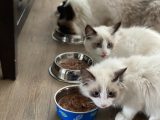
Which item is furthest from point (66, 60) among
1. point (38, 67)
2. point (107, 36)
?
point (107, 36)

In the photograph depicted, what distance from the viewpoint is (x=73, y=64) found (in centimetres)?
227

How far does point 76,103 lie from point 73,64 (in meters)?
0.46

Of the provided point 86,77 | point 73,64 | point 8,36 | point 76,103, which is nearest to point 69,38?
point 73,64

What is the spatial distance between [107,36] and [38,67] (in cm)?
54

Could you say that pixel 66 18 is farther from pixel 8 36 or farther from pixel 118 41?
pixel 8 36

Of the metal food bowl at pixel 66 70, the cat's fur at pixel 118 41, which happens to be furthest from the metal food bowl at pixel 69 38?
the cat's fur at pixel 118 41

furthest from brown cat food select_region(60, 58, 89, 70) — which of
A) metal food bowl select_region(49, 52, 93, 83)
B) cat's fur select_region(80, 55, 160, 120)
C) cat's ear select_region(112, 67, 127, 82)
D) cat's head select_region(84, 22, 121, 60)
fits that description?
cat's ear select_region(112, 67, 127, 82)

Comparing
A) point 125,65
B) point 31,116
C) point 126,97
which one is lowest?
point 31,116

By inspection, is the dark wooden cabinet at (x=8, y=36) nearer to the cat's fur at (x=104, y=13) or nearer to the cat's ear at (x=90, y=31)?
the cat's ear at (x=90, y=31)

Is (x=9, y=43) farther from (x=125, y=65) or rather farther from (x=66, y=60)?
(x=125, y=65)

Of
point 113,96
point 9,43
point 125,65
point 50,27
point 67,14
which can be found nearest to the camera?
point 113,96

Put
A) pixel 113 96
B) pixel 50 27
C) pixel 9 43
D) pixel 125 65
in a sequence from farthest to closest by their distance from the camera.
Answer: pixel 50 27 → pixel 9 43 → pixel 125 65 → pixel 113 96

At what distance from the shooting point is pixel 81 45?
265cm

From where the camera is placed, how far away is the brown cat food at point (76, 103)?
72.0 inches
